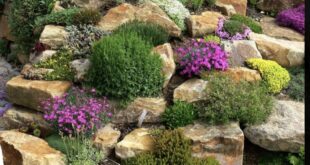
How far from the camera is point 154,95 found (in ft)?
19.9

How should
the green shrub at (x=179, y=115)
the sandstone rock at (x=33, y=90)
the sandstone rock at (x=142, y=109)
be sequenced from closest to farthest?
the green shrub at (x=179, y=115)
the sandstone rock at (x=142, y=109)
the sandstone rock at (x=33, y=90)

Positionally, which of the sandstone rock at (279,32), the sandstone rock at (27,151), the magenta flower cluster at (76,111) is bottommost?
the sandstone rock at (27,151)

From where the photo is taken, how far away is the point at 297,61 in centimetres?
698

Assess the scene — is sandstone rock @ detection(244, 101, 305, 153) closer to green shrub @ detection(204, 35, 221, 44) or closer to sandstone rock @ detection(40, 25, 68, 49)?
green shrub @ detection(204, 35, 221, 44)

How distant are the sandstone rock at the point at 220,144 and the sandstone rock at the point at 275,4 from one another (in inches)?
165

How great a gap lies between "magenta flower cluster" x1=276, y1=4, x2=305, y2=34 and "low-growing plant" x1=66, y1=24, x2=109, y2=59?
342cm

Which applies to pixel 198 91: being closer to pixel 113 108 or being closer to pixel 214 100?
pixel 214 100

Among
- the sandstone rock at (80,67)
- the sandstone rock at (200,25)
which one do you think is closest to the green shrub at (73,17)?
the sandstone rock at (80,67)

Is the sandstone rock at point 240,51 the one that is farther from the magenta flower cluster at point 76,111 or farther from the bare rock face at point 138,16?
the magenta flower cluster at point 76,111

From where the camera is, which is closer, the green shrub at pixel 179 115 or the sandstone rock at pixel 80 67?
the green shrub at pixel 179 115

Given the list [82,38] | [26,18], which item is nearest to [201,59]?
[82,38]

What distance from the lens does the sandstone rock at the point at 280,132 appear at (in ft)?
18.5

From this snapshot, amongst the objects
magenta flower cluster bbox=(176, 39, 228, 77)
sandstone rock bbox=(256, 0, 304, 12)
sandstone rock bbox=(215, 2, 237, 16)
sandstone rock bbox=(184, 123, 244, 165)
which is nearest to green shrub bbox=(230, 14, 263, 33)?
sandstone rock bbox=(215, 2, 237, 16)

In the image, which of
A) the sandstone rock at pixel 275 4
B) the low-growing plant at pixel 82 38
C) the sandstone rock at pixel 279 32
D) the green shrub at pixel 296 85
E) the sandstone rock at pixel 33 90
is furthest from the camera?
the sandstone rock at pixel 275 4
